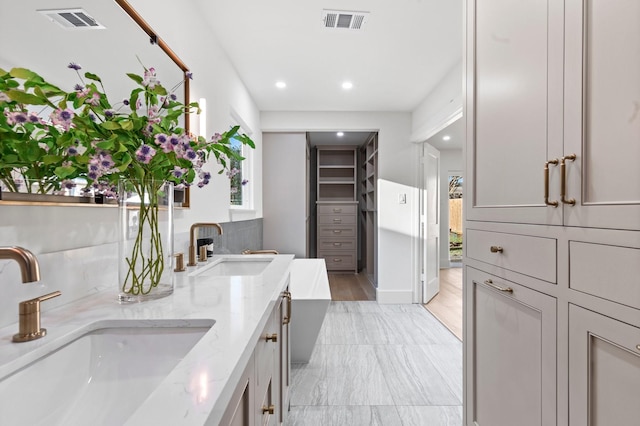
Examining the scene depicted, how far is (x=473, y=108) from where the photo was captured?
1337mm

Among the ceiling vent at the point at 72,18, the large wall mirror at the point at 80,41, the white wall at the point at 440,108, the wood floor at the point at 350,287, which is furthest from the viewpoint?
the wood floor at the point at 350,287

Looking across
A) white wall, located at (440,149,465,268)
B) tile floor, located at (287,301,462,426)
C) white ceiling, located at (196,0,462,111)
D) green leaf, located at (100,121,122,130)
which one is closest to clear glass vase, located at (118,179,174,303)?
green leaf, located at (100,121,122,130)

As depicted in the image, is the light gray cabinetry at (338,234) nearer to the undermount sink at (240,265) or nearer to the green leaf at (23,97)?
the undermount sink at (240,265)

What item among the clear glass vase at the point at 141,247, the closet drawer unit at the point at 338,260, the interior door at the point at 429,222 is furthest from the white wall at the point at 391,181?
the clear glass vase at the point at 141,247

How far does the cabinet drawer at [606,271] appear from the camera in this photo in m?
0.67

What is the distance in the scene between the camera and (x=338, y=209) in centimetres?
586

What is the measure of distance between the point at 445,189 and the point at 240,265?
5.30 meters

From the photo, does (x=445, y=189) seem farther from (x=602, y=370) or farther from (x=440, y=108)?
(x=602, y=370)

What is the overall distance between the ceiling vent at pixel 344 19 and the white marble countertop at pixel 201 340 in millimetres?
1715

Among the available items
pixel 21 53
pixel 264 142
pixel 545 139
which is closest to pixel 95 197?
pixel 21 53

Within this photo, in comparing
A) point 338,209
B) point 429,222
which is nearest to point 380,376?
point 429,222

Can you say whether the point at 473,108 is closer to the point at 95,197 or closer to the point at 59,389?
the point at 95,197

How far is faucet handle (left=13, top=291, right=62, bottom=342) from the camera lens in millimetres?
666

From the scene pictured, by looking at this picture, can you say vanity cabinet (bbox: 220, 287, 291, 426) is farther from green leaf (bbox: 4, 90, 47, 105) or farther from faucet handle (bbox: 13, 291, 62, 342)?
green leaf (bbox: 4, 90, 47, 105)
